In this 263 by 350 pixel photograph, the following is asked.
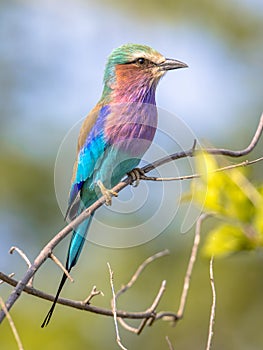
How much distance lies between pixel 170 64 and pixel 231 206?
898mm

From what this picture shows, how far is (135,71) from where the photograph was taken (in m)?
4.30

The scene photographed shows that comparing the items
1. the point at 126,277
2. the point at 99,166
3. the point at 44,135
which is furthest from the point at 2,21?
the point at 99,166

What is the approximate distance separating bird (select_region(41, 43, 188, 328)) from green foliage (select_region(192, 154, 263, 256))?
1.06 feet

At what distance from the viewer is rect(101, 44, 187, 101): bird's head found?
13.9 feet

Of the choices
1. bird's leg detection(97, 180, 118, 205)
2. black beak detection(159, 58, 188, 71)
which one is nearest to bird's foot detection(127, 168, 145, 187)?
bird's leg detection(97, 180, 118, 205)

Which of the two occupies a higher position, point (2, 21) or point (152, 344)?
point (2, 21)

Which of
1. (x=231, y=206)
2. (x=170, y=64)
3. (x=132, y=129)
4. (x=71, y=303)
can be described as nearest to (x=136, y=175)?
(x=132, y=129)

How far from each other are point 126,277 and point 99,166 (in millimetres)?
4636

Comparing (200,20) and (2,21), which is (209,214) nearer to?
(200,20)

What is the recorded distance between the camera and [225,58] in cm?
1171

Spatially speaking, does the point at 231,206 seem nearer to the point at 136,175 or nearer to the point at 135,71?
the point at 136,175

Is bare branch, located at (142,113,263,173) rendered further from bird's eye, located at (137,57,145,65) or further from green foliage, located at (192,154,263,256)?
bird's eye, located at (137,57,145,65)

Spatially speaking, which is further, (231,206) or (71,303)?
(231,206)

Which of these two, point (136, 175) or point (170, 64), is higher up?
point (170, 64)
